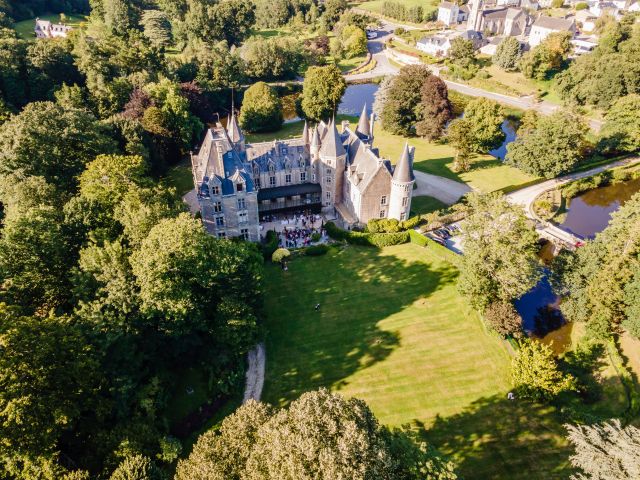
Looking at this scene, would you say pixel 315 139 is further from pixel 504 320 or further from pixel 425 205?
pixel 504 320

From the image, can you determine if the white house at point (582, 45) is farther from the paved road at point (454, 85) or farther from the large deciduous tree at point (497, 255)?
the large deciduous tree at point (497, 255)

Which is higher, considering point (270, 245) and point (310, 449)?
point (310, 449)

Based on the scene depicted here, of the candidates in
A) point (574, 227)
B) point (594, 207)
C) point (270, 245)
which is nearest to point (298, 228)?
point (270, 245)

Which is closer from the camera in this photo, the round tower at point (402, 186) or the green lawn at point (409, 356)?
the green lawn at point (409, 356)

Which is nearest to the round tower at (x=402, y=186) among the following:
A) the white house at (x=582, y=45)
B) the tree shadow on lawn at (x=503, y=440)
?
the tree shadow on lawn at (x=503, y=440)

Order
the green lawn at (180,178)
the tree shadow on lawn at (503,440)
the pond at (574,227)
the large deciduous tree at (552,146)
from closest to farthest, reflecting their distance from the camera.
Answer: the tree shadow on lawn at (503,440), the pond at (574,227), the large deciduous tree at (552,146), the green lawn at (180,178)

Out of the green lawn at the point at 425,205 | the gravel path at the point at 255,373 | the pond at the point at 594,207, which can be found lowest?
the gravel path at the point at 255,373
